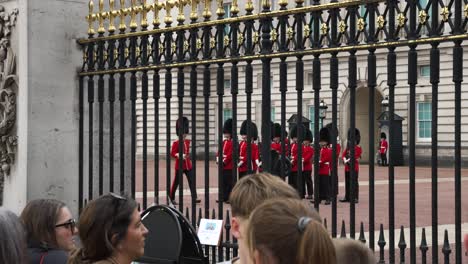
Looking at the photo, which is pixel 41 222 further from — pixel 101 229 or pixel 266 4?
pixel 266 4

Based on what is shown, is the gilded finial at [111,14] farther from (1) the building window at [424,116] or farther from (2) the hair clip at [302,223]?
(1) the building window at [424,116]

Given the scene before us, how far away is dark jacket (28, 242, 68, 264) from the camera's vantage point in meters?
3.81

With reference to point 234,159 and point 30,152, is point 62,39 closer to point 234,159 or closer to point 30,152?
point 30,152

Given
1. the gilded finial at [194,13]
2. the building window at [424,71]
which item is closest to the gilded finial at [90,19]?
the gilded finial at [194,13]

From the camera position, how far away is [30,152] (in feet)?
23.8

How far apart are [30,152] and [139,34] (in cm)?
143

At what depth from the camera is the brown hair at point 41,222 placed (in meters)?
3.88

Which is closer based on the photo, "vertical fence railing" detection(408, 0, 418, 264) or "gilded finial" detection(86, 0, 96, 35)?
"vertical fence railing" detection(408, 0, 418, 264)

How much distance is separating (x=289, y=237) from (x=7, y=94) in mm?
5485

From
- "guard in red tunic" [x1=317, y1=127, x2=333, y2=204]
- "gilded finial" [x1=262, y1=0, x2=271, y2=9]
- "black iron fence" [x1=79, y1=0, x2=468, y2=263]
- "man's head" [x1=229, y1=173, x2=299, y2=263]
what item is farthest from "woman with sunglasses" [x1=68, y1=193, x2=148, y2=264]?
"guard in red tunic" [x1=317, y1=127, x2=333, y2=204]

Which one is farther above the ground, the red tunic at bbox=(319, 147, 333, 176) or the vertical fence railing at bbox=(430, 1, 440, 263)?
the vertical fence railing at bbox=(430, 1, 440, 263)

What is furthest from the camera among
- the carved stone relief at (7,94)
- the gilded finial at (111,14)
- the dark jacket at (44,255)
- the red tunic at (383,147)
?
the red tunic at (383,147)

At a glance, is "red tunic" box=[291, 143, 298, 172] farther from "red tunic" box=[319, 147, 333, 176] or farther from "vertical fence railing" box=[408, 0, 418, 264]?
"vertical fence railing" box=[408, 0, 418, 264]

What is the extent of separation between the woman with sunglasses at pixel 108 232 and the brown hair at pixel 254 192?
56 centimetres
